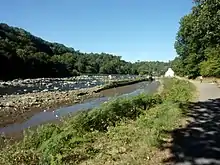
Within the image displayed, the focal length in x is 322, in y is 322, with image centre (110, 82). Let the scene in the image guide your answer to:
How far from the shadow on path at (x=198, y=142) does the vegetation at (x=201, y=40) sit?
14392 millimetres

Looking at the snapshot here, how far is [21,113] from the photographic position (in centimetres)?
2833

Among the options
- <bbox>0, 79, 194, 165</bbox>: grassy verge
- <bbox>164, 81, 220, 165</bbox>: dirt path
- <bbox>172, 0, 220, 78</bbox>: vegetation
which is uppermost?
<bbox>172, 0, 220, 78</bbox>: vegetation

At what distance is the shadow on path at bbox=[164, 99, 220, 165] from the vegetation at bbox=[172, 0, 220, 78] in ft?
47.2

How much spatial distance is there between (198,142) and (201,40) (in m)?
41.6

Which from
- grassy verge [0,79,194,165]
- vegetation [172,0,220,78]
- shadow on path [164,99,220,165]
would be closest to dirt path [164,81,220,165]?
shadow on path [164,99,220,165]

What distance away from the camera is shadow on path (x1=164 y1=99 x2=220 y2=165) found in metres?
7.68

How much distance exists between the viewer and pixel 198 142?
9.27 meters

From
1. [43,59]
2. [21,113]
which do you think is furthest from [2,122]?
[43,59]

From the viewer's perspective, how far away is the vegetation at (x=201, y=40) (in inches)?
1040

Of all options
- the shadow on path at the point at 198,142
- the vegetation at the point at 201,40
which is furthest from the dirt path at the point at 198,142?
the vegetation at the point at 201,40

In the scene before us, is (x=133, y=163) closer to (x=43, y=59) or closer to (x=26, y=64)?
(x=26, y=64)

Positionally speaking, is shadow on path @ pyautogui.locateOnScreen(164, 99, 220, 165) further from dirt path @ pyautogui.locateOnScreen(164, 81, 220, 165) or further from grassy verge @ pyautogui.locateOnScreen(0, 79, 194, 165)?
grassy verge @ pyautogui.locateOnScreen(0, 79, 194, 165)

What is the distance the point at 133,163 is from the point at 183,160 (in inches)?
46.7

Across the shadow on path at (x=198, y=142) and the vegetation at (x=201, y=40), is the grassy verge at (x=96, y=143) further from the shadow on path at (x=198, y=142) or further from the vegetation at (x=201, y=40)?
the vegetation at (x=201, y=40)
